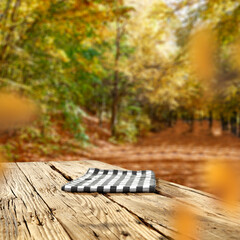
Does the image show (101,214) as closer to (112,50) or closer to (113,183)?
(113,183)

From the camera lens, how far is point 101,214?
0.84m

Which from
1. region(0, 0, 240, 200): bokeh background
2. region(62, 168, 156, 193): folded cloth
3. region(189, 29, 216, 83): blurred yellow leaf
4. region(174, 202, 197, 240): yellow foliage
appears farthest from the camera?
region(189, 29, 216, 83): blurred yellow leaf

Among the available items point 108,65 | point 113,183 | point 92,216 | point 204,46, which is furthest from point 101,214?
point 108,65

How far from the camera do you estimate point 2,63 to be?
16.8ft

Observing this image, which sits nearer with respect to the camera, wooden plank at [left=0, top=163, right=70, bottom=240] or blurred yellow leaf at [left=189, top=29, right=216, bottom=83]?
wooden plank at [left=0, top=163, right=70, bottom=240]

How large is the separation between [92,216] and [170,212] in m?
0.25

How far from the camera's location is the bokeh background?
4789 millimetres

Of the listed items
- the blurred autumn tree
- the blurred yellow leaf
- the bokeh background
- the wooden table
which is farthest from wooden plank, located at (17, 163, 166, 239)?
the blurred yellow leaf

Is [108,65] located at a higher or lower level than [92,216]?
higher

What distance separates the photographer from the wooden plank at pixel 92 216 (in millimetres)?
691

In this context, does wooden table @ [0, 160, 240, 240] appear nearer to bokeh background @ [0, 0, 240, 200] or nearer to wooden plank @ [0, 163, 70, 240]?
wooden plank @ [0, 163, 70, 240]

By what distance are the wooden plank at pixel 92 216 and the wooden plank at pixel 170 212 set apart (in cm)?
4

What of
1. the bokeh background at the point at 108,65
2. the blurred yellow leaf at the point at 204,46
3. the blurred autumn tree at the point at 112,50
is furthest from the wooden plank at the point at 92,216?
the blurred yellow leaf at the point at 204,46

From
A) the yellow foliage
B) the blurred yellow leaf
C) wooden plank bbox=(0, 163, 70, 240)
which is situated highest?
the blurred yellow leaf
